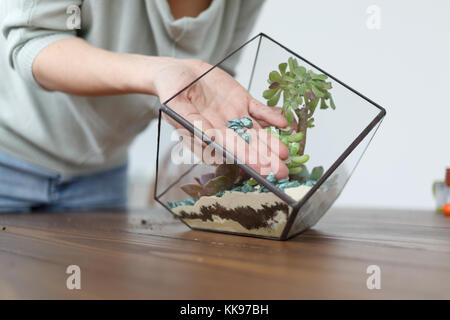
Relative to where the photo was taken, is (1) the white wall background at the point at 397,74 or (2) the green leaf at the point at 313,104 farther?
(1) the white wall background at the point at 397,74

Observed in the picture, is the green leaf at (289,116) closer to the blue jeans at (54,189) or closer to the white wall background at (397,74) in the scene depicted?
the blue jeans at (54,189)

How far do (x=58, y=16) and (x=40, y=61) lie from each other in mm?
90

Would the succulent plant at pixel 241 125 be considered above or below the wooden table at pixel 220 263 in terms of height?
above

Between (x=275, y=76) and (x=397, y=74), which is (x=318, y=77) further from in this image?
(x=397, y=74)

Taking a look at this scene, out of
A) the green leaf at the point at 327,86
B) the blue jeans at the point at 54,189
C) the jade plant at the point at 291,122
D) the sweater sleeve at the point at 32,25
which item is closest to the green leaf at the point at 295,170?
the jade plant at the point at 291,122

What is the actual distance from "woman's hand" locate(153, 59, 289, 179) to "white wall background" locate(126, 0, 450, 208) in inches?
67.4

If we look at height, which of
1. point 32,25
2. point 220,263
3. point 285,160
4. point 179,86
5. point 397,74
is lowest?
point 220,263

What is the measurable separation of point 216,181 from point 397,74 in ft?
6.66

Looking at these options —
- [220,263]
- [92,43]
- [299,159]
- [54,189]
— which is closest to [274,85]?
[299,159]

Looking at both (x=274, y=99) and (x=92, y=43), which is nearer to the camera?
(x=274, y=99)

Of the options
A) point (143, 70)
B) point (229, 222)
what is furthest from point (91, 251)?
point (143, 70)

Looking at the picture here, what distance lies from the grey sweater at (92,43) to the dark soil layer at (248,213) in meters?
0.31

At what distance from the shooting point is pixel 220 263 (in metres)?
0.38

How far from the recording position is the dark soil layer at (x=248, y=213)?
1.59ft
